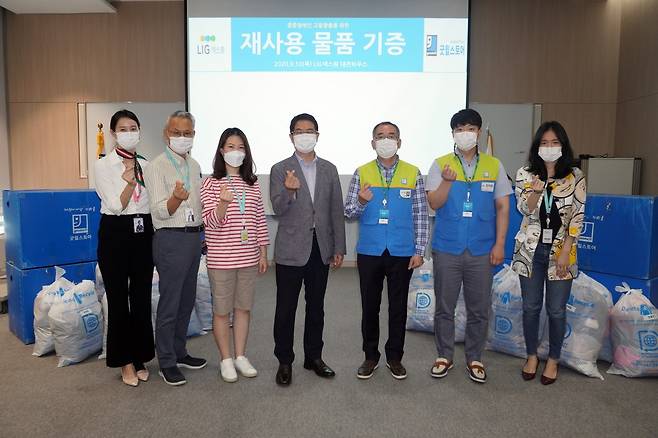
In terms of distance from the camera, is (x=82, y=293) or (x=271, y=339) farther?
(x=271, y=339)

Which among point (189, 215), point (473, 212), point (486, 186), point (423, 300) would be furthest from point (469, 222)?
point (189, 215)

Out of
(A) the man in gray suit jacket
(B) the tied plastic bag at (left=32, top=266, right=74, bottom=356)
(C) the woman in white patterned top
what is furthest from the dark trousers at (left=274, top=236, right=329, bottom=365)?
(B) the tied plastic bag at (left=32, top=266, right=74, bottom=356)

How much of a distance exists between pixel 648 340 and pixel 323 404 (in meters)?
1.90

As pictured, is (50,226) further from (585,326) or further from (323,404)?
(585,326)

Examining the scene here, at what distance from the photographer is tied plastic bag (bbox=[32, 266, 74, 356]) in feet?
9.77

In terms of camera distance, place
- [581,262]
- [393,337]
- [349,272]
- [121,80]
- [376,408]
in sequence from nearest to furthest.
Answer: [376,408] < [393,337] < [581,262] < [349,272] < [121,80]

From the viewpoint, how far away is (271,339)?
11.0 feet

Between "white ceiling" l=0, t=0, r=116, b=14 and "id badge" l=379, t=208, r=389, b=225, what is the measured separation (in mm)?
5087

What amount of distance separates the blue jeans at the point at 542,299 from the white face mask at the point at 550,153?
0.46 m

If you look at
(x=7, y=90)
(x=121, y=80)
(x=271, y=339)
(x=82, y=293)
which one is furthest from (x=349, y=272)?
(x=7, y=90)

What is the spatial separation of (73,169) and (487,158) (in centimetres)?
578

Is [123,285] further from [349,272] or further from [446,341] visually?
[349,272]

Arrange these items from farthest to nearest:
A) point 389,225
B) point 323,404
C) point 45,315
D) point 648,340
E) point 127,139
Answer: point 45,315 → point 648,340 → point 389,225 → point 127,139 → point 323,404

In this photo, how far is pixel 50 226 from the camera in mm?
3273
